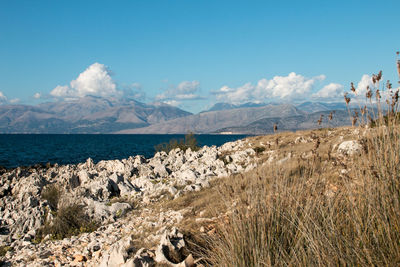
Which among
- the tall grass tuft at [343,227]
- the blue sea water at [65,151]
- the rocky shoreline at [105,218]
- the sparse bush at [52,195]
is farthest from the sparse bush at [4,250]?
the blue sea water at [65,151]

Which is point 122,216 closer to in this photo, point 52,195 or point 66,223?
point 66,223

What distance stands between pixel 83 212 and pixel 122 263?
195 inches

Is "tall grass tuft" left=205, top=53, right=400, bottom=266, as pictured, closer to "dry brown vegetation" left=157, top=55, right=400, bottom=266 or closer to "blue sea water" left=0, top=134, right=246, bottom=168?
"dry brown vegetation" left=157, top=55, right=400, bottom=266

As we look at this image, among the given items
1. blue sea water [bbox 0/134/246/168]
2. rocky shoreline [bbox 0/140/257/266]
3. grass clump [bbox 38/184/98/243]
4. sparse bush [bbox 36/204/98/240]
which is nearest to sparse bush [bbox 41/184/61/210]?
rocky shoreline [bbox 0/140/257/266]

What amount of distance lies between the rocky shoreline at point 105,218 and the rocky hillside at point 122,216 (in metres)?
0.02

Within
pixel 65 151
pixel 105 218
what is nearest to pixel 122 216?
pixel 105 218

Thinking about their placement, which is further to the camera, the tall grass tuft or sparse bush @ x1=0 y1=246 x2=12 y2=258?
sparse bush @ x1=0 y1=246 x2=12 y2=258

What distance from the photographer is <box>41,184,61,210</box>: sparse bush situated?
11148mm

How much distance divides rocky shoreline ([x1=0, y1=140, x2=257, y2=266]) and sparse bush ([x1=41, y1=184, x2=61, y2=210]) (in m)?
0.22

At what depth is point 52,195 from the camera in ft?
38.6

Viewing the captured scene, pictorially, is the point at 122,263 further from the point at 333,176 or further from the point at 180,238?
the point at 333,176

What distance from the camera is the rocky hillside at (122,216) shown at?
5102mm

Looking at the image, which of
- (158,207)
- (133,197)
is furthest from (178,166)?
(158,207)

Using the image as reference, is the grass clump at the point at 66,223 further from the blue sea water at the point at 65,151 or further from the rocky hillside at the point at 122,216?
the blue sea water at the point at 65,151
